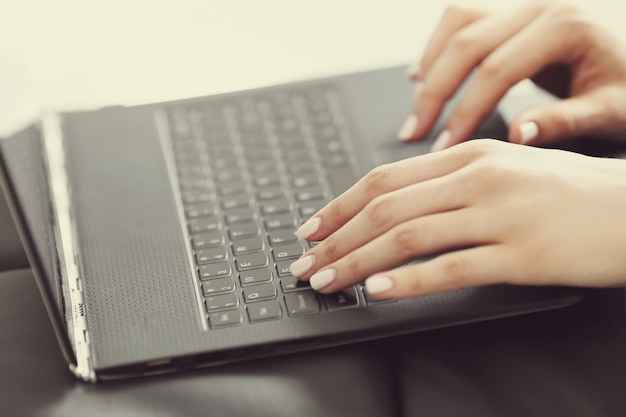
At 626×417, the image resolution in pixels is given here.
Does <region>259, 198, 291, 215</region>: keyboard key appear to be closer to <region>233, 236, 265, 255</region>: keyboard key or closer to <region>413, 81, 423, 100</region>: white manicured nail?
<region>233, 236, 265, 255</region>: keyboard key

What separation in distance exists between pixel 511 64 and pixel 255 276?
1.18 feet

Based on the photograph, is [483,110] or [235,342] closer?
[235,342]

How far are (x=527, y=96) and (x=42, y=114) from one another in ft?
1.85

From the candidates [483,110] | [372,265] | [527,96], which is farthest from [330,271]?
[527,96]

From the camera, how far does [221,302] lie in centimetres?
69

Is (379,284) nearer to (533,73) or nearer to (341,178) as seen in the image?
(341,178)

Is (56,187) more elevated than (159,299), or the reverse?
(56,187)

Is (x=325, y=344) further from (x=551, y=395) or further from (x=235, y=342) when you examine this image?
(x=551, y=395)

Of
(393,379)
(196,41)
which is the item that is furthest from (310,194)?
(196,41)

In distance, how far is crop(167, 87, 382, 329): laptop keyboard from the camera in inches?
27.3

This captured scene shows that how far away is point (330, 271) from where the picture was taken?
26.9 inches

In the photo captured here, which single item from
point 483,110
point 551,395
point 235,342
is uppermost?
point 483,110

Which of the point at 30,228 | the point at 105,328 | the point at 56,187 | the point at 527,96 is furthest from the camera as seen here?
the point at 527,96

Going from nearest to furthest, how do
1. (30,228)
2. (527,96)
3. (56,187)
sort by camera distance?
(30,228), (56,187), (527,96)
